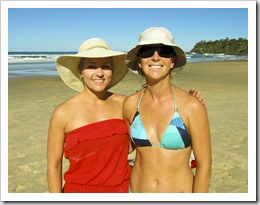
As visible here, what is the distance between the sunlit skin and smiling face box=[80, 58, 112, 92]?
34 cm

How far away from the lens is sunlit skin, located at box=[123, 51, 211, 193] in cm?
290

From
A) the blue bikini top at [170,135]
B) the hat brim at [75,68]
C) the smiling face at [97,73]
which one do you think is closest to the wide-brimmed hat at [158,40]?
the hat brim at [75,68]

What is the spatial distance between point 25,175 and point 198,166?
3.71 metres

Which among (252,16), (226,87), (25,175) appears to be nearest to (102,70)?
(252,16)

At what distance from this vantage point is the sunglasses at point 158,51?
3.04 m

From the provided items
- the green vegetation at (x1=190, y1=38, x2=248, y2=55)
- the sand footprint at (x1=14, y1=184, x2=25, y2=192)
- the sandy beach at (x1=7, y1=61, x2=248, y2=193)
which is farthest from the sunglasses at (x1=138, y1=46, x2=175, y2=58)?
the green vegetation at (x1=190, y1=38, x2=248, y2=55)

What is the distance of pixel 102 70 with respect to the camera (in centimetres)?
312

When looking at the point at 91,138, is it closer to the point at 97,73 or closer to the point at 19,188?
the point at 97,73

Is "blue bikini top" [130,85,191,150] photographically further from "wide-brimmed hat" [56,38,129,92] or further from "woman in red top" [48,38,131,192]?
"wide-brimmed hat" [56,38,129,92]

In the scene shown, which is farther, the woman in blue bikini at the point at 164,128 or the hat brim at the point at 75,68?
the hat brim at the point at 75,68

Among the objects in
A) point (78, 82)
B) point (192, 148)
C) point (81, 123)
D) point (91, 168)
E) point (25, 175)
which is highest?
point (78, 82)

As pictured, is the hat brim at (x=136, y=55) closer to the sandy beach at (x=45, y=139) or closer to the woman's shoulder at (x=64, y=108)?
the sandy beach at (x=45, y=139)

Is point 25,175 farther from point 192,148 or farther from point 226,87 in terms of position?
point 226,87

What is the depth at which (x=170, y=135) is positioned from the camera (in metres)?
2.95
